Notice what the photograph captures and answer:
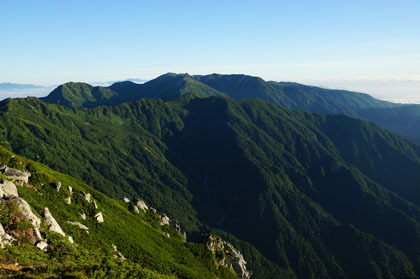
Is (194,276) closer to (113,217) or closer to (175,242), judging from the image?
(175,242)

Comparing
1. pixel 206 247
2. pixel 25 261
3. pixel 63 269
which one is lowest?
pixel 206 247

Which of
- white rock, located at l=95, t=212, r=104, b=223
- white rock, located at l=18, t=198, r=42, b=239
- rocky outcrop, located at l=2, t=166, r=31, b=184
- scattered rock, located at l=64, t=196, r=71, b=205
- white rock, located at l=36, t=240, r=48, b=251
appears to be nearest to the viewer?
white rock, located at l=36, t=240, r=48, b=251

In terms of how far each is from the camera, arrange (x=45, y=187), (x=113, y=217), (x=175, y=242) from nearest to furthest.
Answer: (x=45, y=187) < (x=113, y=217) < (x=175, y=242)

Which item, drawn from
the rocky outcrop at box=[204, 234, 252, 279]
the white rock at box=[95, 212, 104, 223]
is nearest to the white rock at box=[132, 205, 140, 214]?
the rocky outcrop at box=[204, 234, 252, 279]

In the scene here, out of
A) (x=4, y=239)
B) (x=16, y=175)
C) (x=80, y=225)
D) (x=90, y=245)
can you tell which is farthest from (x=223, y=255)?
(x=4, y=239)

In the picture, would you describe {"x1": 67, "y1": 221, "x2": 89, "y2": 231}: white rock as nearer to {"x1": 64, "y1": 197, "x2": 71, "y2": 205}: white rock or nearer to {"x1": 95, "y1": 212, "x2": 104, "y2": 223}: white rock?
{"x1": 95, "y1": 212, "x2": 104, "y2": 223}: white rock

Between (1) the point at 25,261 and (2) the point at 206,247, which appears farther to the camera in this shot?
(2) the point at 206,247

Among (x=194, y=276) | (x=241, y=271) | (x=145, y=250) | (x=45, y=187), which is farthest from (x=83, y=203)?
(x=241, y=271)

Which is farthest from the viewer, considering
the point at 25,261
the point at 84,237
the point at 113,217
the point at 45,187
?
the point at 113,217

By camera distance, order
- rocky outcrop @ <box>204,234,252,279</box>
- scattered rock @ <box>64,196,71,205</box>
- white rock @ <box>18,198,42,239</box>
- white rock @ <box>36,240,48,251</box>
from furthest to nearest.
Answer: rocky outcrop @ <box>204,234,252,279</box>, scattered rock @ <box>64,196,71,205</box>, white rock @ <box>18,198,42,239</box>, white rock @ <box>36,240,48,251</box>
